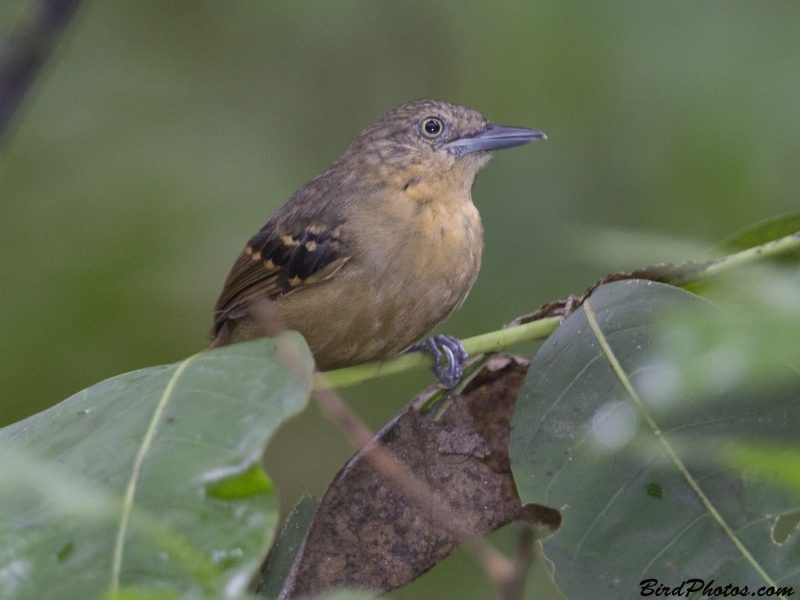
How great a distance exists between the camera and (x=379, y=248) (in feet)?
11.0

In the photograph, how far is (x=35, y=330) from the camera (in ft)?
14.0

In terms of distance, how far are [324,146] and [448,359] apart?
3038 mm

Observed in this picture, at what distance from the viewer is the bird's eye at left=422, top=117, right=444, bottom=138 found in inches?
159

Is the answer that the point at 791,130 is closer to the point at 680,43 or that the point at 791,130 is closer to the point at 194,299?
the point at 680,43

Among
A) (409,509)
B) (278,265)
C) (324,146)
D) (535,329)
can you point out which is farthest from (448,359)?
(324,146)

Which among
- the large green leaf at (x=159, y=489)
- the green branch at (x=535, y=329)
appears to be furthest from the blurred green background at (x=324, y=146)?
the large green leaf at (x=159, y=489)

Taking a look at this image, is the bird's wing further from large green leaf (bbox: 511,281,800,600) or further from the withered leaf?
large green leaf (bbox: 511,281,800,600)

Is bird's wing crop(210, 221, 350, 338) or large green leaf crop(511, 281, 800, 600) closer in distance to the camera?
large green leaf crop(511, 281, 800, 600)

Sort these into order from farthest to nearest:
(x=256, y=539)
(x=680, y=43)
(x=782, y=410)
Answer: (x=680, y=43), (x=782, y=410), (x=256, y=539)

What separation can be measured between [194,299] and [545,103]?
2174 millimetres

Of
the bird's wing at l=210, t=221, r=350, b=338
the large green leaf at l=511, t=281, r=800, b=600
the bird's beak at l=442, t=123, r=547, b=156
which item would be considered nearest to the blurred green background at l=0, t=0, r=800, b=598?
the bird's beak at l=442, t=123, r=547, b=156

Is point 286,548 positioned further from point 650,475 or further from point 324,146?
point 324,146

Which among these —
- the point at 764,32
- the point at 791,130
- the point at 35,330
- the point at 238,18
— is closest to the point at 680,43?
the point at 764,32

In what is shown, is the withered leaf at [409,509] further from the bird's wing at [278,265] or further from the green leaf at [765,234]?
the bird's wing at [278,265]
